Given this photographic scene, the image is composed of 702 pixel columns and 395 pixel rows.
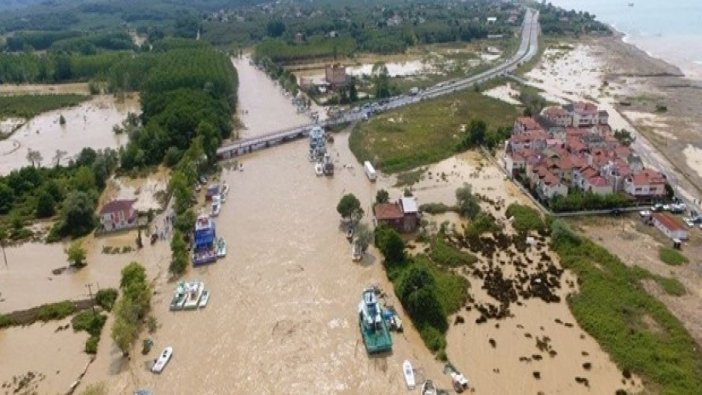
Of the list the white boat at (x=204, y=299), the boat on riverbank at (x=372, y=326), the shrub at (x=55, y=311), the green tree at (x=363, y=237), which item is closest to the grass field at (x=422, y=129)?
the green tree at (x=363, y=237)

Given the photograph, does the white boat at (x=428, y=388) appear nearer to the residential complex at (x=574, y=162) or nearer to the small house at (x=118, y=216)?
the residential complex at (x=574, y=162)

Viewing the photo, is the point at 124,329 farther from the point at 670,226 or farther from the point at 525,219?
the point at 670,226

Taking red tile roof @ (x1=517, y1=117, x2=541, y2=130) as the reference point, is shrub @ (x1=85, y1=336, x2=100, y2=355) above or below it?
below

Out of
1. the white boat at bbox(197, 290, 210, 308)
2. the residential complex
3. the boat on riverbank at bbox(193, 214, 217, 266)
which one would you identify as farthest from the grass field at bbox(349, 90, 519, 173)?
the white boat at bbox(197, 290, 210, 308)

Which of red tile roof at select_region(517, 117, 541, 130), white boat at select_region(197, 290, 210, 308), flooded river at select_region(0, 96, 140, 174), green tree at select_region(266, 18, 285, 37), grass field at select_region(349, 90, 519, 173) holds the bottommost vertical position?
white boat at select_region(197, 290, 210, 308)

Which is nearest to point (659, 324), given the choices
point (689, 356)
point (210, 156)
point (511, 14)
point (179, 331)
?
point (689, 356)

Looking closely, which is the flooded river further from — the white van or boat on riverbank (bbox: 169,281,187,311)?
boat on riverbank (bbox: 169,281,187,311)
